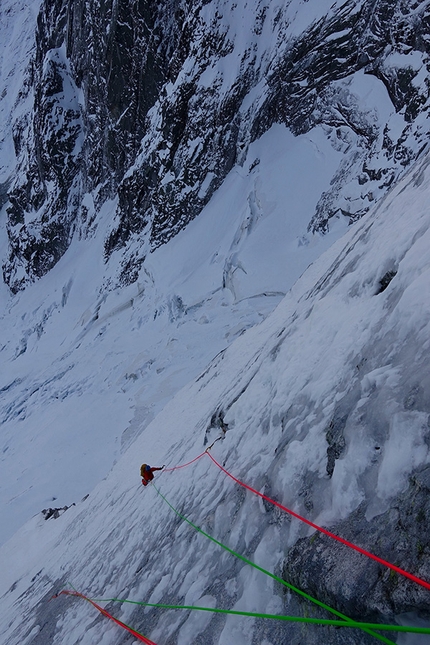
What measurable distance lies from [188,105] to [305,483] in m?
22.9

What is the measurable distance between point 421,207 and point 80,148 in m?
36.8

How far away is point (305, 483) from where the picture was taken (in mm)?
2564

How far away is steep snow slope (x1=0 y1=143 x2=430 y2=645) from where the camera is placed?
6.40ft

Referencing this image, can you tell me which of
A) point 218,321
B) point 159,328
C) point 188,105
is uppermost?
point 188,105

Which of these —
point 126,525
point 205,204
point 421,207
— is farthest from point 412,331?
point 205,204

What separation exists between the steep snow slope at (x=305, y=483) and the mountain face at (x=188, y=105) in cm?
1109

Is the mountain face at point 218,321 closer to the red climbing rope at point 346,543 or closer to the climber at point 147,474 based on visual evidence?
the red climbing rope at point 346,543

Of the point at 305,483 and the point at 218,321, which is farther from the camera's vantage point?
the point at 218,321

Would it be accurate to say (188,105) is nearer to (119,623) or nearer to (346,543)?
(119,623)

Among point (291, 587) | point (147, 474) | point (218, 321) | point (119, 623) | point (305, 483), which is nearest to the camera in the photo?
point (291, 587)

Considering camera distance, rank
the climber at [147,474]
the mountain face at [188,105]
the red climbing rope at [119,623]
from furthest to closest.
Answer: the mountain face at [188,105], the climber at [147,474], the red climbing rope at [119,623]

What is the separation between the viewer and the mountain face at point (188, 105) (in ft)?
46.8

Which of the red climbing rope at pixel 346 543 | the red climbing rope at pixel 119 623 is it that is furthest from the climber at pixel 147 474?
the red climbing rope at pixel 346 543

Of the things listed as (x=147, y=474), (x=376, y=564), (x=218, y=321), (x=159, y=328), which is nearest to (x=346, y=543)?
(x=376, y=564)
